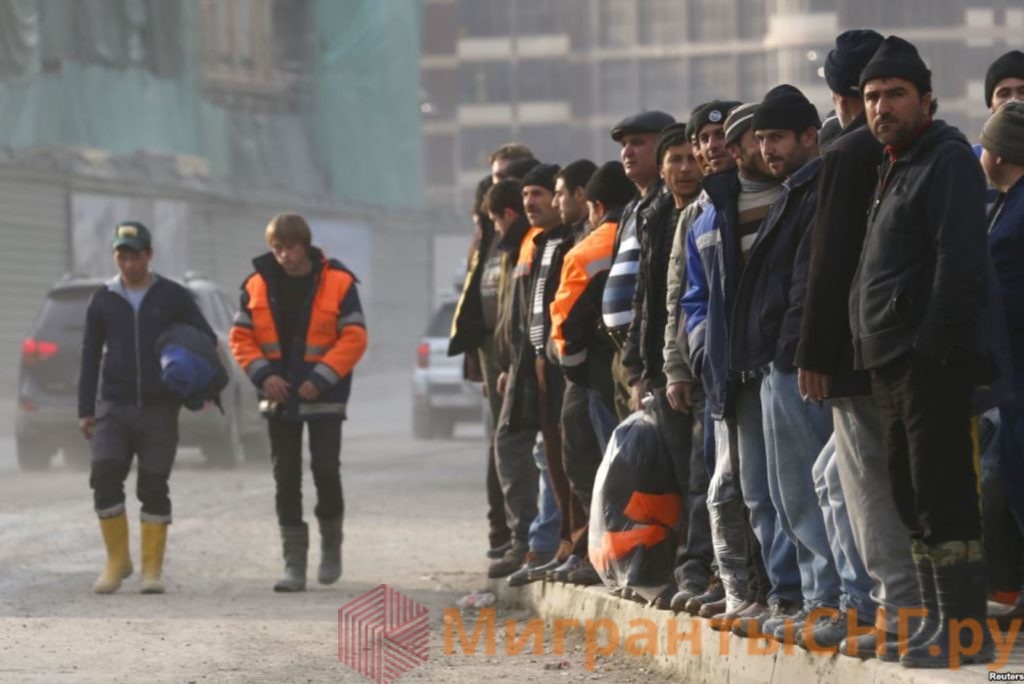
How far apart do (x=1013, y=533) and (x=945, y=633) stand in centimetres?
152

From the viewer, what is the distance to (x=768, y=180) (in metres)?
8.45

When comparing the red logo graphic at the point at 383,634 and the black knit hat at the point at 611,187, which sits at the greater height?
the black knit hat at the point at 611,187

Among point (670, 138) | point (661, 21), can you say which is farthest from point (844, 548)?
point (661, 21)

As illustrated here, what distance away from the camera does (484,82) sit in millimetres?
110688

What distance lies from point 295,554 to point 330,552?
0.22m

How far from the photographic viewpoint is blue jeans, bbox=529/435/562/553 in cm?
1148

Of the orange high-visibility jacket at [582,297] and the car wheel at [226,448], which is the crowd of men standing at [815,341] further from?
the car wheel at [226,448]

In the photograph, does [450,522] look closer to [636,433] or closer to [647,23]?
[636,433]

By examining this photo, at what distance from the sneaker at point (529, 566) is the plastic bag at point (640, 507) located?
1.64m

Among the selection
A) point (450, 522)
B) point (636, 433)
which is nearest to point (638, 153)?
point (636, 433)

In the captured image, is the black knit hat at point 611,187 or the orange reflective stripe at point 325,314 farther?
the orange reflective stripe at point 325,314

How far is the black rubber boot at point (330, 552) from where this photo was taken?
1298cm

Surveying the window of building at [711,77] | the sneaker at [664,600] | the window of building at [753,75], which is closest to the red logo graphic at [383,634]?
the sneaker at [664,600]

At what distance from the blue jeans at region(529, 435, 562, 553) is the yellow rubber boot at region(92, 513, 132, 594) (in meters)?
2.42
